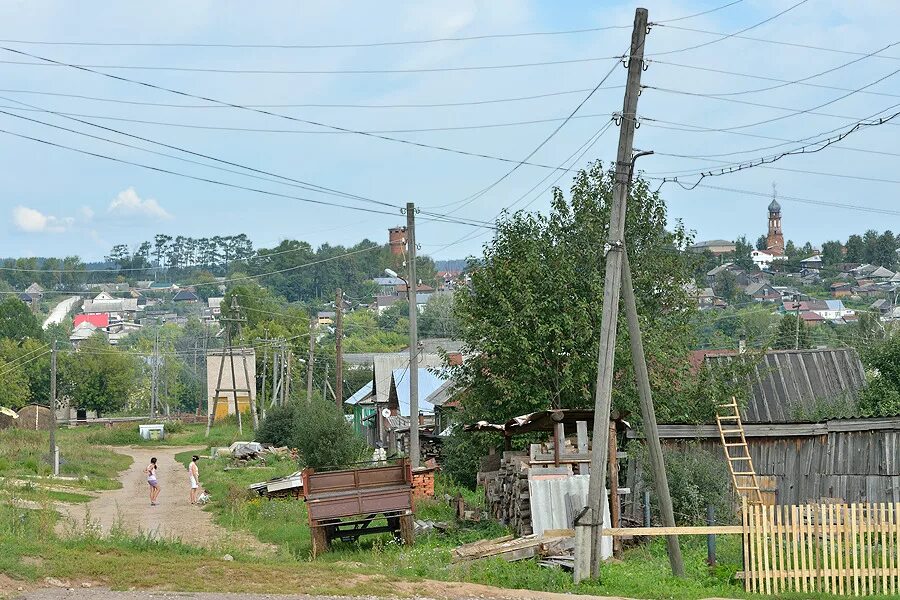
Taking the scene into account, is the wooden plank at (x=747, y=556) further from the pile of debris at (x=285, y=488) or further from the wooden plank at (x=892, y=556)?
the pile of debris at (x=285, y=488)

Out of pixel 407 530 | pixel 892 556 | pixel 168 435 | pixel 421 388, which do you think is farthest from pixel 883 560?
pixel 168 435

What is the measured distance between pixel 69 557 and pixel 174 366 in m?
103

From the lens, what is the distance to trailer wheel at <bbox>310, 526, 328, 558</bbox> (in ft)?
73.7

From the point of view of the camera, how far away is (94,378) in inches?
3711

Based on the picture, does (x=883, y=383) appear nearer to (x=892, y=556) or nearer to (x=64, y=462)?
(x=892, y=556)

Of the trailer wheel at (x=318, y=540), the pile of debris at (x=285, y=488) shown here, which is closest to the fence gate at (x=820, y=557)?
the trailer wheel at (x=318, y=540)

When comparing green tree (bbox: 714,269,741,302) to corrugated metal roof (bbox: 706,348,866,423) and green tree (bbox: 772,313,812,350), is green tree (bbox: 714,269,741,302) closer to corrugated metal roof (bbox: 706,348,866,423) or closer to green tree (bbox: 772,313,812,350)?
green tree (bbox: 772,313,812,350)

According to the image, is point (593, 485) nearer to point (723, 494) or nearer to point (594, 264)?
point (723, 494)

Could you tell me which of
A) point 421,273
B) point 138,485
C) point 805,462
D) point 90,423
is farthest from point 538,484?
point 421,273

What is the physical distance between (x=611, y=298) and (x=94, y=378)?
8338 centimetres

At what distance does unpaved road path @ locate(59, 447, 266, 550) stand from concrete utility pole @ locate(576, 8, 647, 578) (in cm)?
761

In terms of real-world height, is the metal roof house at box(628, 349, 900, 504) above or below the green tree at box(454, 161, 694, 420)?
below

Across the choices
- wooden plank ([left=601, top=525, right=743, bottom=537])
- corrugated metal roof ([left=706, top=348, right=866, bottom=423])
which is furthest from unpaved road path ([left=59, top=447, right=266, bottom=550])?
corrugated metal roof ([left=706, top=348, right=866, bottom=423])

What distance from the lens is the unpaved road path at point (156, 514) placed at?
23.9 meters
